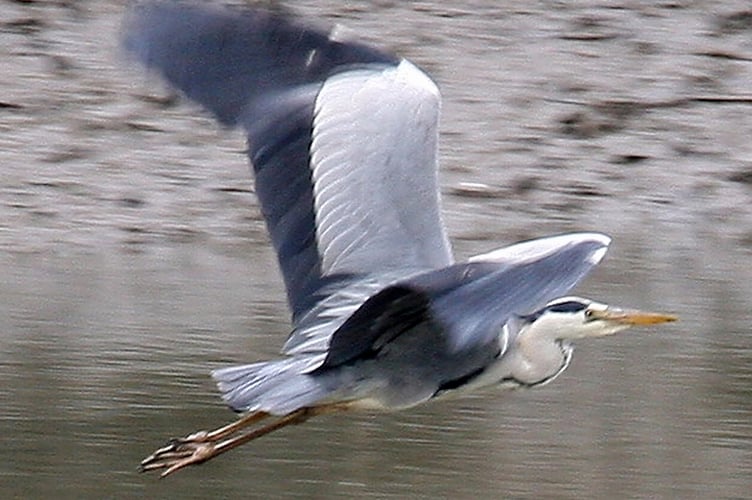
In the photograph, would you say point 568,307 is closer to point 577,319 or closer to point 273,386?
point 577,319

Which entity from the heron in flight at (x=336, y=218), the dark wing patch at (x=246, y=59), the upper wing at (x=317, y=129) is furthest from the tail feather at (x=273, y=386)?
the dark wing patch at (x=246, y=59)

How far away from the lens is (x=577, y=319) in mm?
5266

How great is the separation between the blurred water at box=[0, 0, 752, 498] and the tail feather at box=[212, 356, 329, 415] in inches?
22.0

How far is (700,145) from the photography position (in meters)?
9.51

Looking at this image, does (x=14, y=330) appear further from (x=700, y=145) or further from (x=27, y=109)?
(x=700, y=145)

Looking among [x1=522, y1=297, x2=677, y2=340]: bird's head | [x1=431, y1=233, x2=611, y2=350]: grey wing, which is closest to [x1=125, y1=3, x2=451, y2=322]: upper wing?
[x1=522, y1=297, x2=677, y2=340]: bird's head

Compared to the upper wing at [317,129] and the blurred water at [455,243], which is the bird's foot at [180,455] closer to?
the blurred water at [455,243]

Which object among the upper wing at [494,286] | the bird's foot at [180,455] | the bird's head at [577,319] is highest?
the upper wing at [494,286]

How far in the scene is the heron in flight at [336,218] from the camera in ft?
16.4

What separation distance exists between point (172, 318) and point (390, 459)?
175 centimetres

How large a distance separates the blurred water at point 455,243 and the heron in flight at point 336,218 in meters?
0.23

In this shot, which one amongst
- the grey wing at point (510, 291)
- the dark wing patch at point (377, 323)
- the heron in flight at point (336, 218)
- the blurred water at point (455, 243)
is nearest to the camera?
the grey wing at point (510, 291)

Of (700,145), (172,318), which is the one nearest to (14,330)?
(172,318)

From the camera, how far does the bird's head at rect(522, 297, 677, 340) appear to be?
523 centimetres
